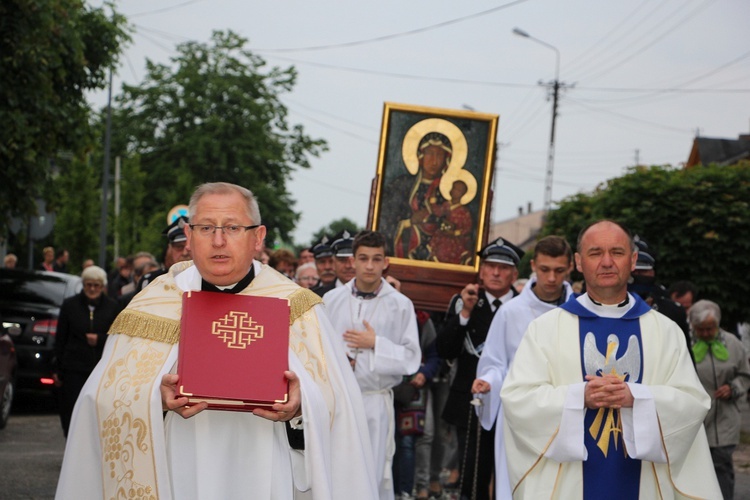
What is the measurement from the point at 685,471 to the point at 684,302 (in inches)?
241

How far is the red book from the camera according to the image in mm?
4613

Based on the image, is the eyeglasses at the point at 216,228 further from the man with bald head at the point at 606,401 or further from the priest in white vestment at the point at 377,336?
the priest in white vestment at the point at 377,336

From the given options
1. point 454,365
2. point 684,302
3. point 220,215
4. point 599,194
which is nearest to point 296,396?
point 220,215

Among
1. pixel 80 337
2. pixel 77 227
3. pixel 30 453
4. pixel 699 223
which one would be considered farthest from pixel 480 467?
pixel 77 227

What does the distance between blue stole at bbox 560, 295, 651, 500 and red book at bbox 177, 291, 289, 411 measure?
1.66 m

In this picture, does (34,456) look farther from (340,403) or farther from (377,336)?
(340,403)

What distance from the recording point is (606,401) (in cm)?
541

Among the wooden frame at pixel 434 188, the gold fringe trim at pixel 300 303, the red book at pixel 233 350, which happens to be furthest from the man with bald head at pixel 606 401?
the wooden frame at pixel 434 188

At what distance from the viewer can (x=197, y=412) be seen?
465cm

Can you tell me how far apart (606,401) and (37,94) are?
11.4m

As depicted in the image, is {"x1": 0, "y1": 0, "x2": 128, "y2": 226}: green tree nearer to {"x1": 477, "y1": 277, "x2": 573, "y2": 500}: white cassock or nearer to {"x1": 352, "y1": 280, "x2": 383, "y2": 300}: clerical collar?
{"x1": 352, "y1": 280, "x2": 383, "y2": 300}: clerical collar

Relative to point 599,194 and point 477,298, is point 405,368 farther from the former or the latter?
point 599,194

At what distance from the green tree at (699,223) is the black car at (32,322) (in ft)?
31.2

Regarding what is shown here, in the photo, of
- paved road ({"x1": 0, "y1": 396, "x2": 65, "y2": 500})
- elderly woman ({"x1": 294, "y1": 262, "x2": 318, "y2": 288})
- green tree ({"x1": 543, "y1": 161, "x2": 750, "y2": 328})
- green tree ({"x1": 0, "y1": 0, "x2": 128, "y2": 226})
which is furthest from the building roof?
elderly woman ({"x1": 294, "y1": 262, "x2": 318, "y2": 288})
